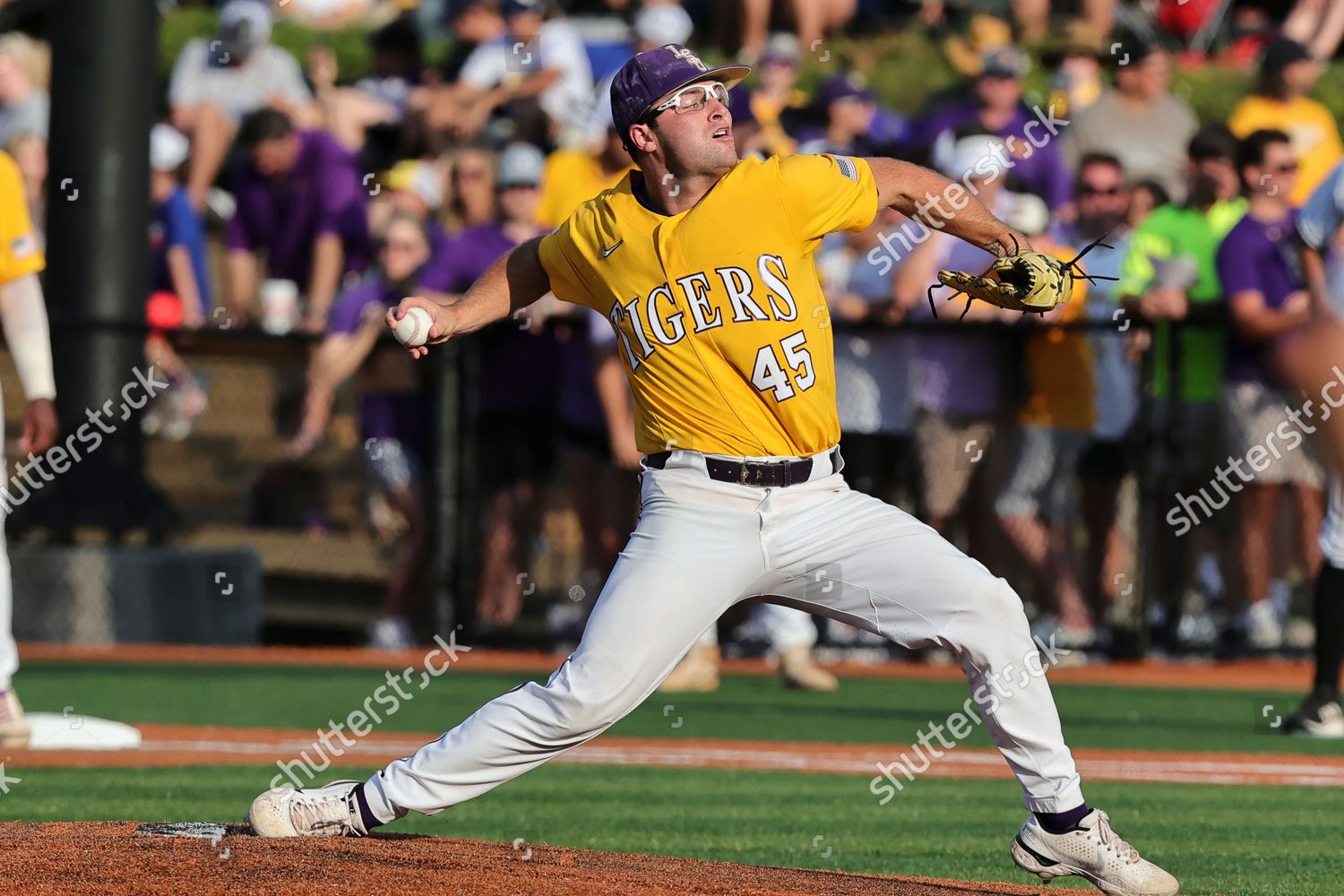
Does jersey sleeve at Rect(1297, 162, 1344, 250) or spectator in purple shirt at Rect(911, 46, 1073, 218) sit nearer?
jersey sleeve at Rect(1297, 162, 1344, 250)

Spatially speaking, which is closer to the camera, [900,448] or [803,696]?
[803,696]

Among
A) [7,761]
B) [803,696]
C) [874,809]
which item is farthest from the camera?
[803,696]

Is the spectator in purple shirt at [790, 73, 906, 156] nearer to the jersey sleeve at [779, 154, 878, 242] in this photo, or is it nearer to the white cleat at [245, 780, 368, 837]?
the jersey sleeve at [779, 154, 878, 242]

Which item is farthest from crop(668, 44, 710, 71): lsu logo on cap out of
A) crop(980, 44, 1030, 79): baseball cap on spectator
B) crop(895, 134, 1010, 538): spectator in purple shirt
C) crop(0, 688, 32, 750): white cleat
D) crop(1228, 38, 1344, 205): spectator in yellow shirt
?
crop(1228, 38, 1344, 205): spectator in yellow shirt

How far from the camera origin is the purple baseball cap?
5.39 metres

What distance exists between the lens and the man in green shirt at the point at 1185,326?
38.8 feet

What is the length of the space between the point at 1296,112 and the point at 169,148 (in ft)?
26.6

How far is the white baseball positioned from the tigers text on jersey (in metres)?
0.49

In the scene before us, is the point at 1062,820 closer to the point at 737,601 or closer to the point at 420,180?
the point at 737,601

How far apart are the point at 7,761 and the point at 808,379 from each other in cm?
432

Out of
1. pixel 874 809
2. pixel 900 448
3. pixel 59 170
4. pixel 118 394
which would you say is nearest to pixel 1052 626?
pixel 900 448

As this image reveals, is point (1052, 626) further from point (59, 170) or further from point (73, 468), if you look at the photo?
point (59, 170)

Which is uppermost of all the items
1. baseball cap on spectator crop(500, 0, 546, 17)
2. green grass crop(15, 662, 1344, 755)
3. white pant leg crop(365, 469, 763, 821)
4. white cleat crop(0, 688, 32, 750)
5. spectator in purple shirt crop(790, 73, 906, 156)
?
baseball cap on spectator crop(500, 0, 546, 17)

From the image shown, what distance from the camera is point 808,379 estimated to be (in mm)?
5293
